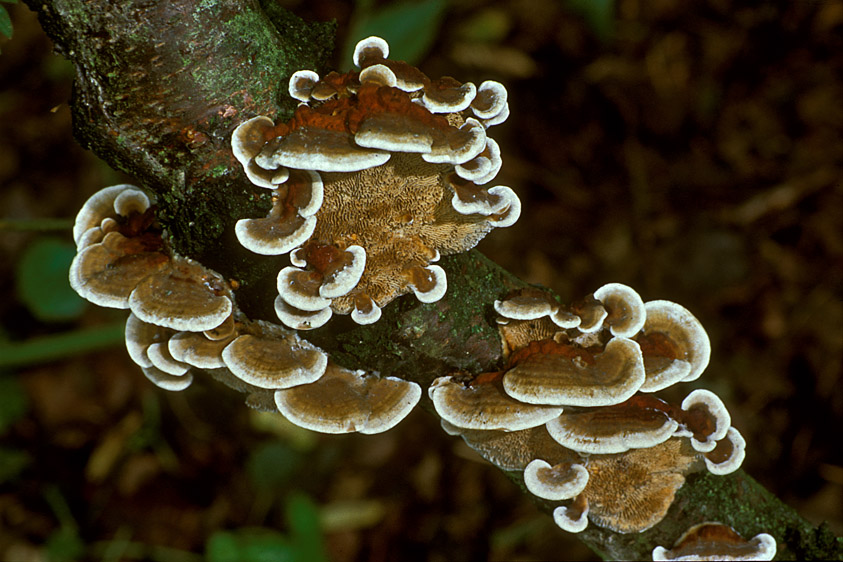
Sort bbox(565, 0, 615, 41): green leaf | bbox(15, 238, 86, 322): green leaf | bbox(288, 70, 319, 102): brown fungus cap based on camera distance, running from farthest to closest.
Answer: bbox(565, 0, 615, 41): green leaf → bbox(15, 238, 86, 322): green leaf → bbox(288, 70, 319, 102): brown fungus cap

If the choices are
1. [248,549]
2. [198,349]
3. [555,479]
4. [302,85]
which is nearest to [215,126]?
[302,85]

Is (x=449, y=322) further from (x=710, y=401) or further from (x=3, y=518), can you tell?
(x=3, y=518)

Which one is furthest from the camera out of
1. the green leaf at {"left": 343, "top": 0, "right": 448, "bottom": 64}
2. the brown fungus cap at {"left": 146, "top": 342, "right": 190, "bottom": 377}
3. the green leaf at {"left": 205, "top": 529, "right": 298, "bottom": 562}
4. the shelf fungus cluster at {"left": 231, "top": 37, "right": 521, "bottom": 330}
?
the green leaf at {"left": 343, "top": 0, "right": 448, "bottom": 64}

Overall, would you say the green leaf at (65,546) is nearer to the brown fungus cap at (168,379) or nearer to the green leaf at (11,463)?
the green leaf at (11,463)

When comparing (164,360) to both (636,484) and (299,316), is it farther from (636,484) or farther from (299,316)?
(636,484)

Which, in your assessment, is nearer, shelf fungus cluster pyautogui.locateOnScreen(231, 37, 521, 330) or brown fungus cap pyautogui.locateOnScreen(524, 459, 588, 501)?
shelf fungus cluster pyautogui.locateOnScreen(231, 37, 521, 330)

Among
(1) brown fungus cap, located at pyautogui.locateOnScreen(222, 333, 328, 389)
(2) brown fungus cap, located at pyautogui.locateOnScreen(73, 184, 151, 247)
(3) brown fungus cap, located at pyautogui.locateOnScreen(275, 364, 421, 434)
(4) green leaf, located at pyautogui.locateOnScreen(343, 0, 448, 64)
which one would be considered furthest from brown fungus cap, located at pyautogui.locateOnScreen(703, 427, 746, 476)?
(4) green leaf, located at pyautogui.locateOnScreen(343, 0, 448, 64)

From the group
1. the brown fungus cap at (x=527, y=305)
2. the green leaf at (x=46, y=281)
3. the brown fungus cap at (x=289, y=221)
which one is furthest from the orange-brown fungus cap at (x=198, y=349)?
the green leaf at (x=46, y=281)

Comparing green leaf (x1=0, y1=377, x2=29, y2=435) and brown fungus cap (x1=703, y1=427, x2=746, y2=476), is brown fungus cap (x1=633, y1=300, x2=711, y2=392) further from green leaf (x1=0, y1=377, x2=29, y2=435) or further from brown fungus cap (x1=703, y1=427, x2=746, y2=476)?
green leaf (x1=0, y1=377, x2=29, y2=435)
